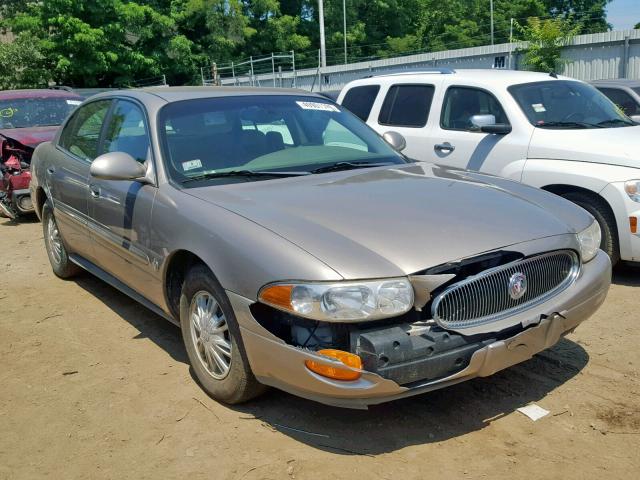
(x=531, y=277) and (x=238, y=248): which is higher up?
(x=238, y=248)

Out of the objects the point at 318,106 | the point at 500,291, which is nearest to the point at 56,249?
the point at 318,106

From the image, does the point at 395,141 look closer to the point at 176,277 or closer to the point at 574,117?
the point at 176,277

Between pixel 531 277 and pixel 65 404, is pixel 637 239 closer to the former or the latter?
pixel 531 277

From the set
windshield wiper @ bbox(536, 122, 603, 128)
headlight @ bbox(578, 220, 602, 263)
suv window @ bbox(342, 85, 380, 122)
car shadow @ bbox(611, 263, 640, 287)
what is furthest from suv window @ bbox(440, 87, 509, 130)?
headlight @ bbox(578, 220, 602, 263)

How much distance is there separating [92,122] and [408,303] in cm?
344

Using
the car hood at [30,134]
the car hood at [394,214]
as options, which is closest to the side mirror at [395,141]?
the car hood at [394,214]

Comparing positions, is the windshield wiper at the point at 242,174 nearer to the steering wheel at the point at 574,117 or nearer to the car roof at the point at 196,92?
the car roof at the point at 196,92

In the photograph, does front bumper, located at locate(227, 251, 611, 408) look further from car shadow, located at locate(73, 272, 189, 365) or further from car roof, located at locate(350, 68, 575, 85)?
car roof, located at locate(350, 68, 575, 85)

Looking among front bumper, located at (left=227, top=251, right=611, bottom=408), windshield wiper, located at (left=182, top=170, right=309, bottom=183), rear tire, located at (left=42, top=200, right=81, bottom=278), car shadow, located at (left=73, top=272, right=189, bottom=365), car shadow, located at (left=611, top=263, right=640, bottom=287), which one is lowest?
car shadow, located at (left=611, top=263, right=640, bottom=287)

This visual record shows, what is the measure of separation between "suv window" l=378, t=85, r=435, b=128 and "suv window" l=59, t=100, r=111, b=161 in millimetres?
3280

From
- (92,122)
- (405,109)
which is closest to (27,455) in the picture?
(92,122)

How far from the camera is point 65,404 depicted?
373 cm

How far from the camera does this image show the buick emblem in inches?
123

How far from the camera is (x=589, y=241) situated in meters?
3.62
